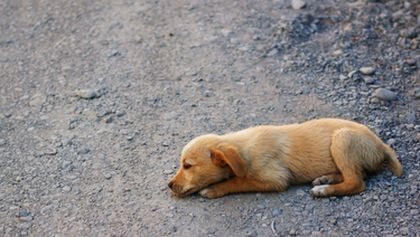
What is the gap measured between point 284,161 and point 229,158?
0.55 meters

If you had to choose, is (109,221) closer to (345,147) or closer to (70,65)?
(345,147)

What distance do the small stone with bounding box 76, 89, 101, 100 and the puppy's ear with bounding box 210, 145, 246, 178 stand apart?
2.66 metres

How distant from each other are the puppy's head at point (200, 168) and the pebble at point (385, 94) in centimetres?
238

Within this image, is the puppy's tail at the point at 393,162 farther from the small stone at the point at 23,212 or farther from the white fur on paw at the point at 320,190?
the small stone at the point at 23,212

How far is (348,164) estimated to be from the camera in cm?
638

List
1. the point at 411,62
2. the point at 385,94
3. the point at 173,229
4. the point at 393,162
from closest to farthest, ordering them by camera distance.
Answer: the point at 173,229
the point at 393,162
the point at 385,94
the point at 411,62

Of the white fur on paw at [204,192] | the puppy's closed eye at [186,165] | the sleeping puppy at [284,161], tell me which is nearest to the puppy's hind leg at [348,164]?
the sleeping puppy at [284,161]

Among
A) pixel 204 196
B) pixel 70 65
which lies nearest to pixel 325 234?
pixel 204 196

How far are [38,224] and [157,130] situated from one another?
1.86 metres

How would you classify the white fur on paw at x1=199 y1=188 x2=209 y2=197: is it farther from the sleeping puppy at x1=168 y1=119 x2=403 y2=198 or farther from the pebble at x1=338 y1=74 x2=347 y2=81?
the pebble at x1=338 y1=74 x2=347 y2=81

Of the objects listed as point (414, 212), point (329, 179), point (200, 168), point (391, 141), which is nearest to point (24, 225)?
point (200, 168)

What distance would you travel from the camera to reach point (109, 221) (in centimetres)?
636

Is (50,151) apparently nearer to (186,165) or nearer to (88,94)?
(88,94)

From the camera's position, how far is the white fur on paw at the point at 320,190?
Result: 6320 mm
